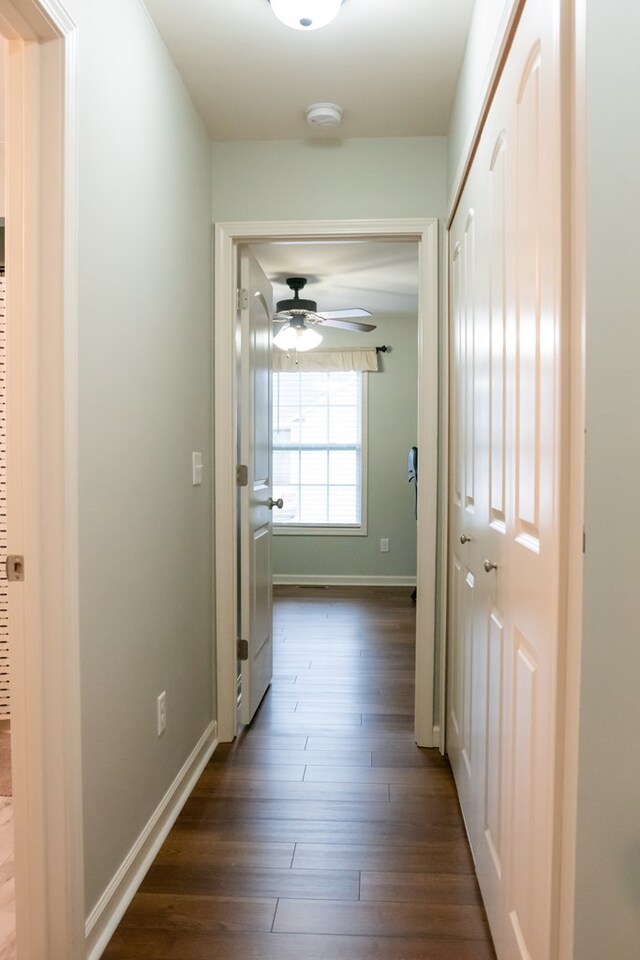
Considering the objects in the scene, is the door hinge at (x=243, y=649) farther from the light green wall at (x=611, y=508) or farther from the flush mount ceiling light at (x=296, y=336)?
the flush mount ceiling light at (x=296, y=336)

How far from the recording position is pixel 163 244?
7.03ft

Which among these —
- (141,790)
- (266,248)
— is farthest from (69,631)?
(266,248)

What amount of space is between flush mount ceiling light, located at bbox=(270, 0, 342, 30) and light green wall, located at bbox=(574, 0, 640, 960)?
122 cm

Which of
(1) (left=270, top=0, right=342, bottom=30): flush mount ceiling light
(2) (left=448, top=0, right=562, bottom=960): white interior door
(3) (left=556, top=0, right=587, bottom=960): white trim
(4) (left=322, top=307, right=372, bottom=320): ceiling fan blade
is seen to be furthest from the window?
(3) (left=556, top=0, right=587, bottom=960): white trim

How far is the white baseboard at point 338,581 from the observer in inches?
247

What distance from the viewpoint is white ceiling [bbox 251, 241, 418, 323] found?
4.21 meters

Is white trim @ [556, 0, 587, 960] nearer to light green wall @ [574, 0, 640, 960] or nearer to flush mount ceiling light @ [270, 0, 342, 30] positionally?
light green wall @ [574, 0, 640, 960]

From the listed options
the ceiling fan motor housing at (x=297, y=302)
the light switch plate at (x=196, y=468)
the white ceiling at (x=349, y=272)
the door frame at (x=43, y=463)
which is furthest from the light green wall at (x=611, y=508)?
the ceiling fan motor housing at (x=297, y=302)

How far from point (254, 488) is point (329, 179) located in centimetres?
137

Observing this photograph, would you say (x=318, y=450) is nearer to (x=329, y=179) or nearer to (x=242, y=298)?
(x=242, y=298)

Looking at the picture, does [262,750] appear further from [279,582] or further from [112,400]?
[279,582]

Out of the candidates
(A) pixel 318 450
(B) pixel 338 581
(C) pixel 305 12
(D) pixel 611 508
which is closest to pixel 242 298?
(C) pixel 305 12

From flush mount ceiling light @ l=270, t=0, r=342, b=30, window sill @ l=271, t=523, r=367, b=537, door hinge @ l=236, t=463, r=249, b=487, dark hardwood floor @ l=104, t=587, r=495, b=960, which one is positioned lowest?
dark hardwood floor @ l=104, t=587, r=495, b=960

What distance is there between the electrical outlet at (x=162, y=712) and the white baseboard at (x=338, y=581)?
13.6 feet
